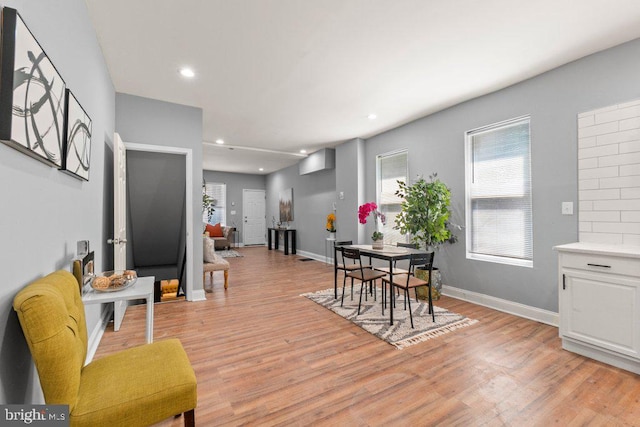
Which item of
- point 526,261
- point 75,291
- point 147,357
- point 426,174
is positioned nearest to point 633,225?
point 526,261

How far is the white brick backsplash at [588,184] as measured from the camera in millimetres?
2783

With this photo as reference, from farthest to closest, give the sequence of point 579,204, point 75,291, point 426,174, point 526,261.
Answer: point 426,174 → point 526,261 → point 579,204 → point 75,291

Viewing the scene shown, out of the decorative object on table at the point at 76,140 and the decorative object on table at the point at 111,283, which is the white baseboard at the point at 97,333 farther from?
the decorative object on table at the point at 76,140

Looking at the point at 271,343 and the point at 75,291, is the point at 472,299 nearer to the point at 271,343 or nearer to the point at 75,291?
the point at 271,343

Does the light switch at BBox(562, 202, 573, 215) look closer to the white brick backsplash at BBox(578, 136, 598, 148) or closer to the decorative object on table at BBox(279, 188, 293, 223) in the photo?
the white brick backsplash at BBox(578, 136, 598, 148)

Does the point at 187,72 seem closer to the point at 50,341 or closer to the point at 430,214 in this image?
the point at 50,341

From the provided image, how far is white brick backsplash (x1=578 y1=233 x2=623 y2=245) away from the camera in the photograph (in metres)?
2.65

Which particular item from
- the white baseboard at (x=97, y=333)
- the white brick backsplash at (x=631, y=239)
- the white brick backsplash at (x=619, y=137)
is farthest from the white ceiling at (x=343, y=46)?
the white baseboard at (x=97, y=333)

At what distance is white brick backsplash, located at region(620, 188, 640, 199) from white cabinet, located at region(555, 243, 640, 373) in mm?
456

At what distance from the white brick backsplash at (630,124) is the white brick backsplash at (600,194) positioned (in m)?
0.56

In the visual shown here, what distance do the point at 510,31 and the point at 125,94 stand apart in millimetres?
4347

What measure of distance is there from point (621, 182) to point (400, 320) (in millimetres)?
2462

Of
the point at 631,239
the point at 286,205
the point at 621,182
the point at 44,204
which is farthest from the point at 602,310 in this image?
the point at 286,205

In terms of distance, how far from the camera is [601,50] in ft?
9.07
